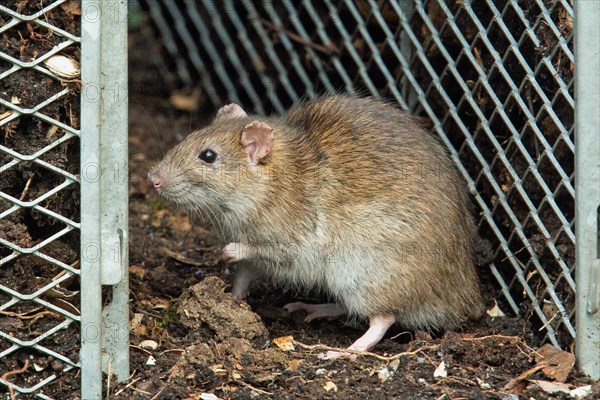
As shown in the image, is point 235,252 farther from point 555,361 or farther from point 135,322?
point 555,361

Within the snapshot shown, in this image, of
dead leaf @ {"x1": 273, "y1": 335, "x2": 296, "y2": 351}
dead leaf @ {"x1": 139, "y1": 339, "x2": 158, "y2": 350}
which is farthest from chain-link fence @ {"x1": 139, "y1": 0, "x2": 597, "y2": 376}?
dead leaf @ {"x1": 139, "y1": 339, "x2": 158, "y2": 350}

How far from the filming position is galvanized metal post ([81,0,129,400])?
14.7 ft

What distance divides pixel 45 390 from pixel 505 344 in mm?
2586

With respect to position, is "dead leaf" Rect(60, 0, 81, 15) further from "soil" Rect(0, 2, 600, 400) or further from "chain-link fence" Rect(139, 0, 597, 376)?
"chain-link fence" Rect(139, 0, 597, 376)

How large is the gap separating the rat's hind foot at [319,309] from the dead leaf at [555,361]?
1324mm

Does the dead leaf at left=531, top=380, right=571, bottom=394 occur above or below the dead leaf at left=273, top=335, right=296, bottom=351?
below

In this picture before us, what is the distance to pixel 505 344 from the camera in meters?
5.52

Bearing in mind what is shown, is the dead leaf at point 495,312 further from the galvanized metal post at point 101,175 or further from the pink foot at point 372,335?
the galvanized metal post at point 101,175

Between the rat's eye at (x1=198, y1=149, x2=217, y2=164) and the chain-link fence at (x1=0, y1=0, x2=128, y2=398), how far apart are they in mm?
984

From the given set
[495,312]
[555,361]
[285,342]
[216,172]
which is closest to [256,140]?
[216,172]

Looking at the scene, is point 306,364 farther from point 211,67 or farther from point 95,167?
point 211,67

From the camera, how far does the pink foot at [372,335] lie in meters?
5.40

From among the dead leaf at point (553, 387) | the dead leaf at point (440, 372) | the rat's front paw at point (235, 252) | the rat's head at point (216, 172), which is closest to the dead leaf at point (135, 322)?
the rat's front paw at point (235, 252)

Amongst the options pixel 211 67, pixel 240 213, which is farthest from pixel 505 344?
pixel 211 67
